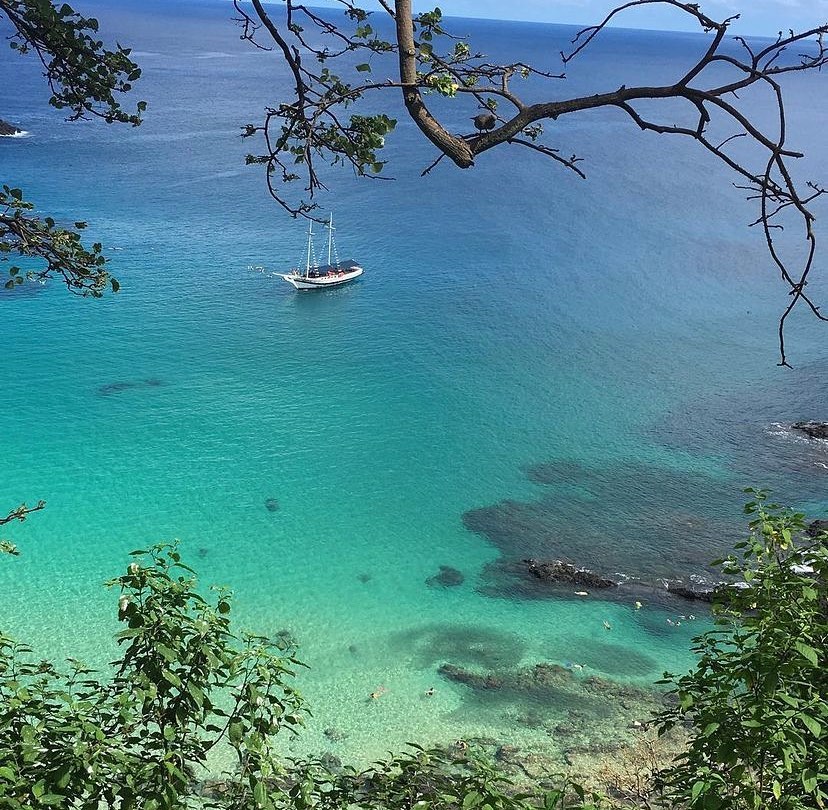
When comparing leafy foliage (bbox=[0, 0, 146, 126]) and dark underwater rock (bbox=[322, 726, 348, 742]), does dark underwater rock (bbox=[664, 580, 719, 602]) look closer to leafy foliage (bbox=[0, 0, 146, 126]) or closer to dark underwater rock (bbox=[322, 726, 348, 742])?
dark underwater rock (bbox=[322, 726, 348, 742])

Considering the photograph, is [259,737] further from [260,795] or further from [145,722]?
[145,722]

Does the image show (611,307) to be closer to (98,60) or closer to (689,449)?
(689,449)

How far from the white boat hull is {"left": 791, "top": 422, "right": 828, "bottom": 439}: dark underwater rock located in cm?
1526

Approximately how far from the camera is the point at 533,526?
56.1 ft

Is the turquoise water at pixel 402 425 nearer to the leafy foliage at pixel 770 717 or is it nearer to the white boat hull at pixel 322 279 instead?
the white boat hull at pixel 322 279

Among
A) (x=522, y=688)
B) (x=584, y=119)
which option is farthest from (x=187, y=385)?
(x=584, y=119)

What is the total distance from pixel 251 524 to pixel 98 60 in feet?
37.1

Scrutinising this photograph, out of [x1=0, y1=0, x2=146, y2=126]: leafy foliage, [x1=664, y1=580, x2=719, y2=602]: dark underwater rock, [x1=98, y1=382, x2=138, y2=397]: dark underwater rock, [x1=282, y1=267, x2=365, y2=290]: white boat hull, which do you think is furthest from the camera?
[x1=282, y1=267, x2=365, y2=290]: white boat hull

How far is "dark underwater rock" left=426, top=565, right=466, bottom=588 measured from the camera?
15354 mm

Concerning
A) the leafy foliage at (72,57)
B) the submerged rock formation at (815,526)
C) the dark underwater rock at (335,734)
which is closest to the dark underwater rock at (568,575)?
the submerged rock formation at (815,526)

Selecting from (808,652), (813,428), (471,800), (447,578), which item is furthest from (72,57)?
(813,428)

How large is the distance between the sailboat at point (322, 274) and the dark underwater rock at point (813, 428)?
1531cm

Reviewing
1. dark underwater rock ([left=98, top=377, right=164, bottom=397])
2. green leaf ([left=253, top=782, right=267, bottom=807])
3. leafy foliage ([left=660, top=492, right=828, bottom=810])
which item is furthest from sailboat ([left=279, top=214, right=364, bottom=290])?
green leaf ([left=253, top=782, right=267, bottom=807])

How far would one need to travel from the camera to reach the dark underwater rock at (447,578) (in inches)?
604
